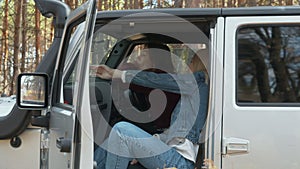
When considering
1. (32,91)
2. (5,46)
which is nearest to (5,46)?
(5,46)

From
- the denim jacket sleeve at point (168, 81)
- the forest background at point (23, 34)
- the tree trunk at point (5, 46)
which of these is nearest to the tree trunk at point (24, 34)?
the forest background at point (23, 34)

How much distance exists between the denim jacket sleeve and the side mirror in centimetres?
59

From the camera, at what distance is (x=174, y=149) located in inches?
99.9

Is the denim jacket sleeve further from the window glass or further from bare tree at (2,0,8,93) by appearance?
bare tree at (2,0,8,93)

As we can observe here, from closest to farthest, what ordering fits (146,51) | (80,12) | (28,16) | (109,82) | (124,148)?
(80,12) → (124,148) → (109,82) → (146,51) → (28,16)

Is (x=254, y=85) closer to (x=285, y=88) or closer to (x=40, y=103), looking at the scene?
(x=285, y=88)

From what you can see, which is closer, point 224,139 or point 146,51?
point 224,139

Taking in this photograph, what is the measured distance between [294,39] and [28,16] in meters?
14.2

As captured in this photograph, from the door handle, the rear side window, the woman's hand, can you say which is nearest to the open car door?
the woman's hand

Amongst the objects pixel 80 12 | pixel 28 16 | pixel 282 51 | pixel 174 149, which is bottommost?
pixel 174 149

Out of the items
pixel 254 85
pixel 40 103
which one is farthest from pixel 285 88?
pixel 40 103

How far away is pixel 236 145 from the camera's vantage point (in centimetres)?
230

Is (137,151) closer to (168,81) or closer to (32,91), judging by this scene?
(168,81)

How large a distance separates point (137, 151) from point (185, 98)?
1.46 ft
